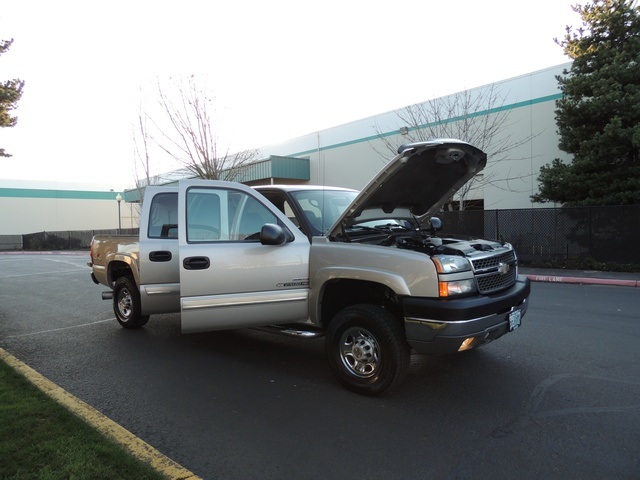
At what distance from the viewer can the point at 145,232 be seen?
5.79 m

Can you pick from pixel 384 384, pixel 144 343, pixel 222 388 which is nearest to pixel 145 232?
pixel 144 343

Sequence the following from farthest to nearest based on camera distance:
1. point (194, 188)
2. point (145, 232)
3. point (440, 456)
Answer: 1. point (145, 232)
2. point (194, 188)
3. point (440, 456)

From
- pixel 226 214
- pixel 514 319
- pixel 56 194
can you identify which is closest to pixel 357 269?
pixel 514 319

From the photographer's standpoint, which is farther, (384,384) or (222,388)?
(222,388)

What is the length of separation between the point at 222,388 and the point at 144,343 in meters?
2.21

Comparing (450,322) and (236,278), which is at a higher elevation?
(236,278)

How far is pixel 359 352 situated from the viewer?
3.94m

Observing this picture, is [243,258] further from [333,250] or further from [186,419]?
[186,419]

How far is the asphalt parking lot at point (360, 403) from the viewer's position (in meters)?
2.92

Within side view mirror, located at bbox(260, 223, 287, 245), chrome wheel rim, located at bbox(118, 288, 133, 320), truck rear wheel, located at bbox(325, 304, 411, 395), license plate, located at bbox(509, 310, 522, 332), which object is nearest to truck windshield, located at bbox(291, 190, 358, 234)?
side view mirror, located at bbox(260, 223, 287, 245)

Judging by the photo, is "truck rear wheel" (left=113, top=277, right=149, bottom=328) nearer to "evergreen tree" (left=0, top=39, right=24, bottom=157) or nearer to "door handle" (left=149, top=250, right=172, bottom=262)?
"door handle" (left=149, top=250, right=172, bottom=262)

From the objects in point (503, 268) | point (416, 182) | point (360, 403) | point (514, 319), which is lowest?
point (360, 403)

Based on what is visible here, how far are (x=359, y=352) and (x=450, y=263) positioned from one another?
3.79 feet

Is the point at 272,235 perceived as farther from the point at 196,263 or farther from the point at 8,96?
the point at 8,96
